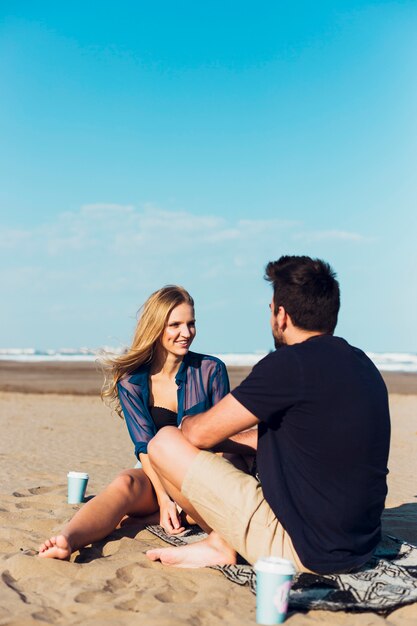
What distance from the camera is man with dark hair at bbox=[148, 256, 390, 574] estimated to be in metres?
3.24

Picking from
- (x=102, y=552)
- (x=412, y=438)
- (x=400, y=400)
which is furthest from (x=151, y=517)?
(x=400, y=400)

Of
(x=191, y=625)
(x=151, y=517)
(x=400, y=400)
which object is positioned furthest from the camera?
(x=400, y=400)

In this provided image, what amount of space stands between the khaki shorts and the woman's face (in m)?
1.31

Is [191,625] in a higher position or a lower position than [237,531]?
lower

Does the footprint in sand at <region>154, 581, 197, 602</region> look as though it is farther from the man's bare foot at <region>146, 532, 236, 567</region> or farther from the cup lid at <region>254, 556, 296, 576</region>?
the cup lid at <region>254, 556, 296, 576</region>

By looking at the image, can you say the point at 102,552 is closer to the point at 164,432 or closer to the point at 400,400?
the point at 164,432

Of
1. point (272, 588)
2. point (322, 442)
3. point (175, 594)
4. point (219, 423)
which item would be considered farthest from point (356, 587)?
point (219, 423)

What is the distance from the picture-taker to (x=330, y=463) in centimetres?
329

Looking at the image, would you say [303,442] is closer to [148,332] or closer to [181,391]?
[181,391]

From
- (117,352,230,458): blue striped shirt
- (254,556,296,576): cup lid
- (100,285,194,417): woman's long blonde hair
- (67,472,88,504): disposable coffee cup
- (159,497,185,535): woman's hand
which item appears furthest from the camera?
(67,472,88,504): disposable coffee cup

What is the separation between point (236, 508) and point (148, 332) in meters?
1.70

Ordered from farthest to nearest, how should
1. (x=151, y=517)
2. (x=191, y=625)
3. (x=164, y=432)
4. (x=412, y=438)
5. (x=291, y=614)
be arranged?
(x=412, y=438) < (x=151, y=517) < (x=164, y=432) < (x=291, y=614) < (x=191, y=625)

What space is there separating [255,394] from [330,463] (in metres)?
0.47

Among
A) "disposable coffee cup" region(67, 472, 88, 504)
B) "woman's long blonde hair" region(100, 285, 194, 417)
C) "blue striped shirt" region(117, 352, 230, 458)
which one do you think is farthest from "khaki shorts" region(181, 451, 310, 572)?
"disposable coffee cup" region(67, 472, 88, 504)
